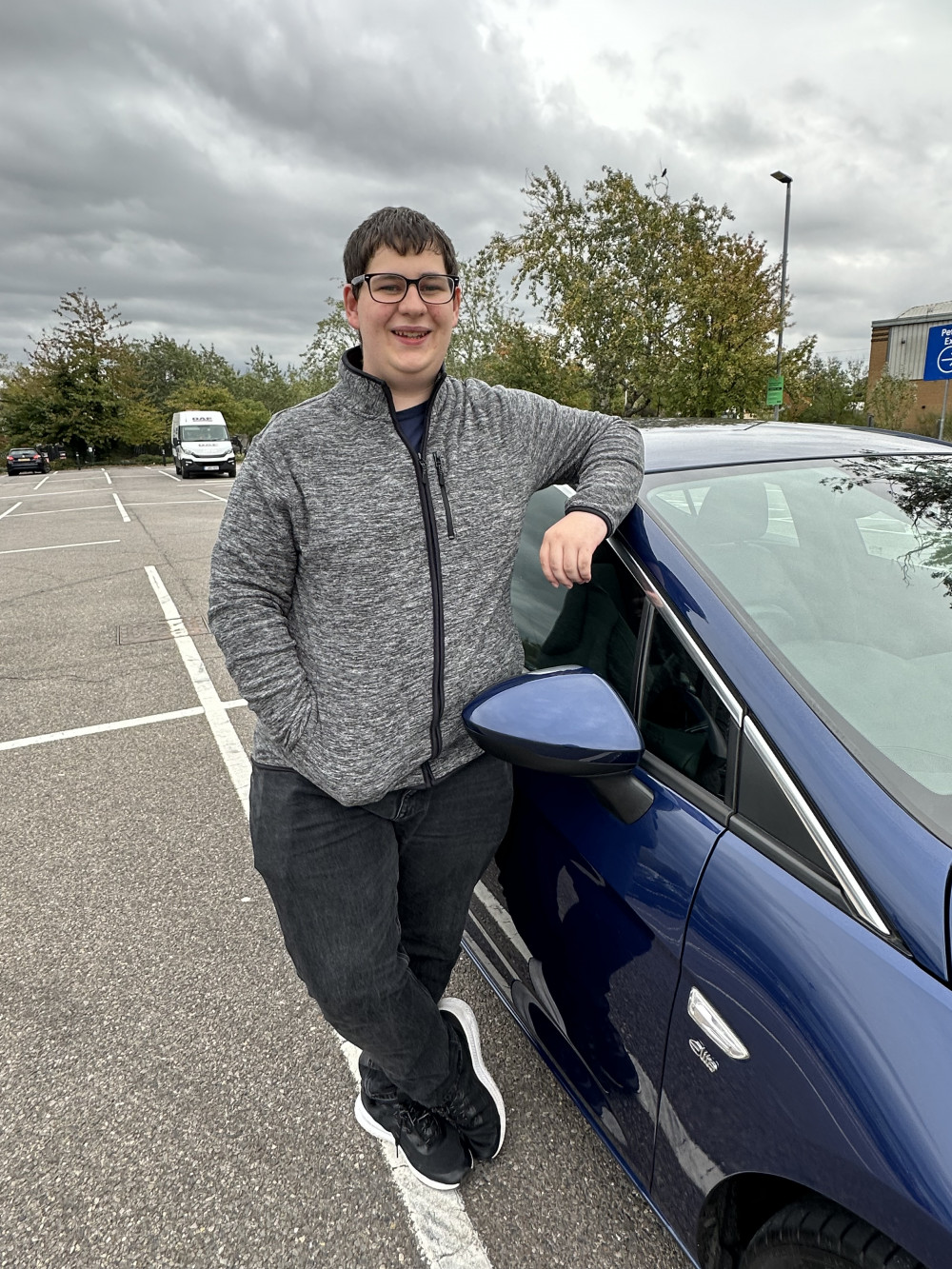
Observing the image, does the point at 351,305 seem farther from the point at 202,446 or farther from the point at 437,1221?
the point at 202,446

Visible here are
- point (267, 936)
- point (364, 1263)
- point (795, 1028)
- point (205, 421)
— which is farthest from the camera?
point (205, 421)

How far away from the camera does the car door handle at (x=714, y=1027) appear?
3.57 ft

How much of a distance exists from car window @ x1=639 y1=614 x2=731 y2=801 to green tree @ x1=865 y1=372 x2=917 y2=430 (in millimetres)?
30870

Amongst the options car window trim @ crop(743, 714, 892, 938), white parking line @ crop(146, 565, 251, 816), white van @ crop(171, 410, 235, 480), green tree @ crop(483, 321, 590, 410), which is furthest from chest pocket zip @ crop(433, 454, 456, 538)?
white van @ crop(171, 410, 235, 480)

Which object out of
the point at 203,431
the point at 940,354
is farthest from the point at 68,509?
the point at 940,354

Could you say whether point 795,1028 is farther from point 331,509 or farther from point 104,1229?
point 104,1229

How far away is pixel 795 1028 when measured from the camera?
3.29ft

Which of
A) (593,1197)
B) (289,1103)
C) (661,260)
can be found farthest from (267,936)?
(661,260)

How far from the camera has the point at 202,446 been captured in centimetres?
2995

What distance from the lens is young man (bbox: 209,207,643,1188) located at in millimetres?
1449

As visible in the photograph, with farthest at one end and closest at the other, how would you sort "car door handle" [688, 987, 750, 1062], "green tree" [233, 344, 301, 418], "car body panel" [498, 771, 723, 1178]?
1. "green tree" [233, 344, 301, 418]
2. "car body panel" [498, 771, 723, 1178]
3. "car door handle" [688, 987, 750, 1062]

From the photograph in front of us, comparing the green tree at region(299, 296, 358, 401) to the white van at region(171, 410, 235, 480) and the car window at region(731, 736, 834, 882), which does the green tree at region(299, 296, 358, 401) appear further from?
the car window at region(731, 736, 834, 882)

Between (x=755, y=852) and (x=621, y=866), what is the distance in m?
0.27

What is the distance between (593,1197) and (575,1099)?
10.9 inches
